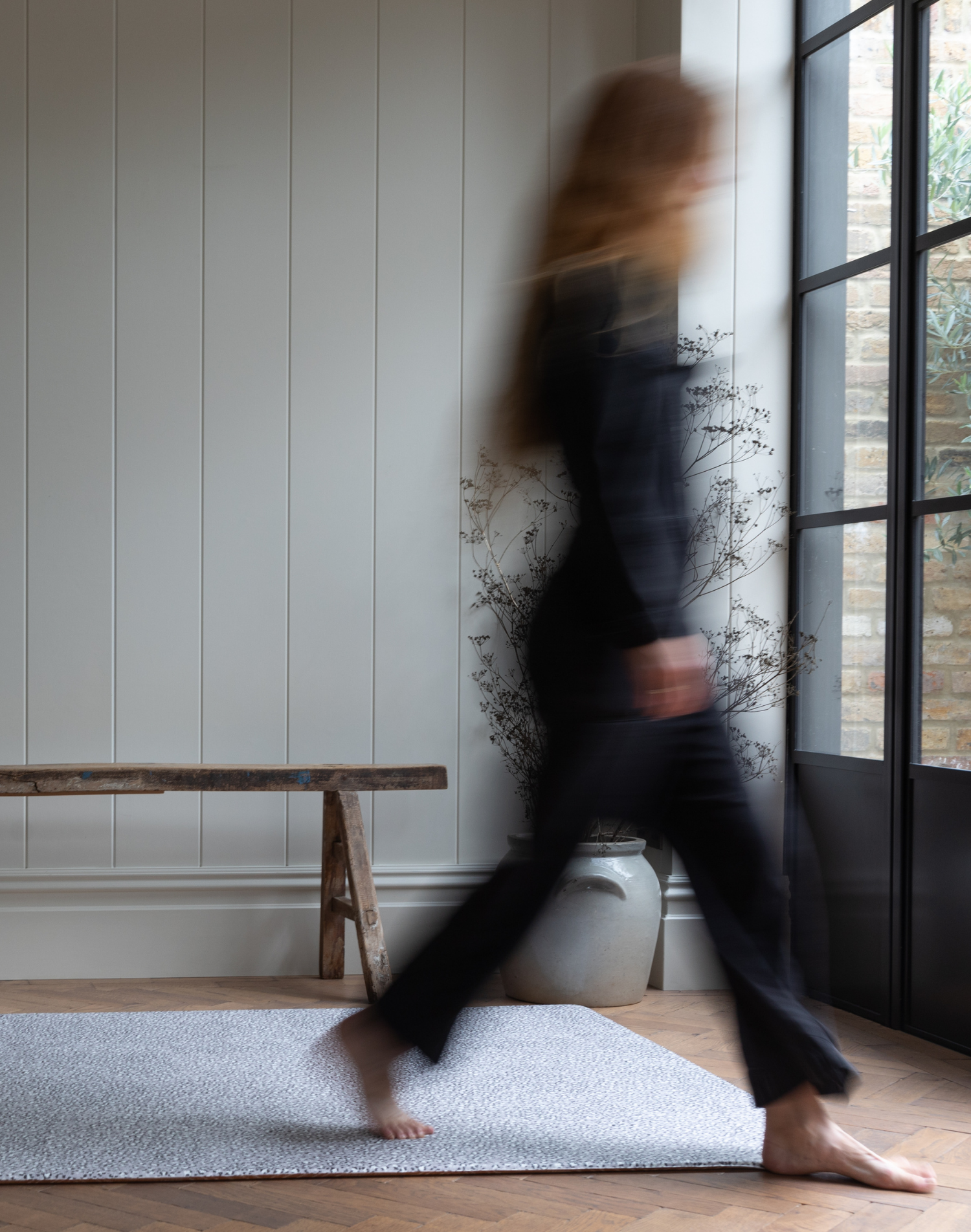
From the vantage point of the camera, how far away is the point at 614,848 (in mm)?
3035

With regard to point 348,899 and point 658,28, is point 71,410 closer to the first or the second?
point 348,899

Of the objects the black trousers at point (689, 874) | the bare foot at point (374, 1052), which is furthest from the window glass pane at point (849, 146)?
the bare foot at point (374, 1052)

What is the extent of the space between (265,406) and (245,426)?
0.25 ft

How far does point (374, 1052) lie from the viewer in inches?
70.1

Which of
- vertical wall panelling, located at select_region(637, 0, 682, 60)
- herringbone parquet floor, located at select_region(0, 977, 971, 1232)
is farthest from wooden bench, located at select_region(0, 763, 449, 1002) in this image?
vertical wall panelling, located at select_region(637, 0, 682, 60)

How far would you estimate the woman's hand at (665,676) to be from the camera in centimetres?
168

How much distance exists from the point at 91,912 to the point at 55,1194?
1.57 metres

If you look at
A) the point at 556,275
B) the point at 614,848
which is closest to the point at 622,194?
the point at 556,275

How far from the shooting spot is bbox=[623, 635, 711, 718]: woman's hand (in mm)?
1684

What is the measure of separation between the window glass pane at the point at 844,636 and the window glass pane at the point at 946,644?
0.49 feet

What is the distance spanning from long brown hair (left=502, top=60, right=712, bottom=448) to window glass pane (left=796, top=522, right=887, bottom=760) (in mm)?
1475

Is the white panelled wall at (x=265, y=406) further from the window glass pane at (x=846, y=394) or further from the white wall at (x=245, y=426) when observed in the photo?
the window glass pane at (x=846, y=394)

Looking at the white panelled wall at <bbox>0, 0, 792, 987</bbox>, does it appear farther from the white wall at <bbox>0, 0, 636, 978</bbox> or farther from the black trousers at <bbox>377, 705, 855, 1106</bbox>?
the black trousers at <bbox>377, 705, 855, 1106</bbox>

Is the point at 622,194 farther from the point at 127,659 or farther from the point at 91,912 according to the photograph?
the point at 91,912
